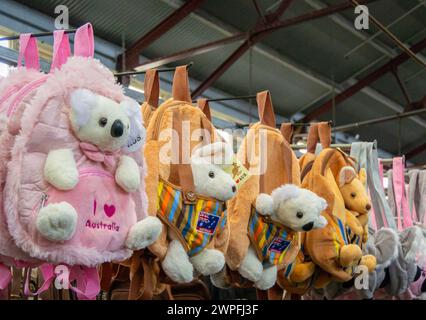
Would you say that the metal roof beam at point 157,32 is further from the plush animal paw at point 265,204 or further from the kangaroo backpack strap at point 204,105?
the plush animal paw at point 265,204

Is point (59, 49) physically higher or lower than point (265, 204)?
higher

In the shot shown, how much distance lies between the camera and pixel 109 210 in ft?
5.02

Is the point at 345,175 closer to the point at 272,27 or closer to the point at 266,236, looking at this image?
the point at 266,236

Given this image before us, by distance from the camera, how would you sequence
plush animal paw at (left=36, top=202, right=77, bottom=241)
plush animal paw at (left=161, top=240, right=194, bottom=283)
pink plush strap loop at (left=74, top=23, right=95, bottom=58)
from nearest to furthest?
plush animal paw at (left=36, top=202, right=77, bottom=241), pink plush strap loop at (left=74, top=23, right=95, bottom=58), plush animal paw at (left=161, top=240, right=194, bottom=283)

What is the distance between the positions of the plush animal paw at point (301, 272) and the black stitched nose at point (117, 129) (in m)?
1.04

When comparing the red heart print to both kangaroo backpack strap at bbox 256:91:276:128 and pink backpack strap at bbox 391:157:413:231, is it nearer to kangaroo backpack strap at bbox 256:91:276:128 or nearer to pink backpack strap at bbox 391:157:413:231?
kangaroo backpack strap at bbox 256:91:276:128

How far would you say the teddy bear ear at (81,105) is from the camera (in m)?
1.50

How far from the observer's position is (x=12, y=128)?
150cm

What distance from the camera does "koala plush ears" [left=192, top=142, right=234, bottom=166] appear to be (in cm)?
188

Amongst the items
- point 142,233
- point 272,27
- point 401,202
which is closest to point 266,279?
point 142,233

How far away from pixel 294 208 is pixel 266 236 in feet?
0.42

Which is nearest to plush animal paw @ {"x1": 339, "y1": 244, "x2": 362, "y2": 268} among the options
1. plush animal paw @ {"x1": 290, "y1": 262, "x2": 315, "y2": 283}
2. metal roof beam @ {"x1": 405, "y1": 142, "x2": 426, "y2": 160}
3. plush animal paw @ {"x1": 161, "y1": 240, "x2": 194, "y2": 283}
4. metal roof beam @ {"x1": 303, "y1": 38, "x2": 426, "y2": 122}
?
plush animal paw @ {"x1": 290, "y1": 262, "x2": 315, "y2": 283}

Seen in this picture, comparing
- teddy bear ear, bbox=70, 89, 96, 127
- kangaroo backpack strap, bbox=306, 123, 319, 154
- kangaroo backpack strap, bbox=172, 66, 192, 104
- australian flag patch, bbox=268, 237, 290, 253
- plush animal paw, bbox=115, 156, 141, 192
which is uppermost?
kangaroo backpack strap, bbox=306, 123, 319, 154

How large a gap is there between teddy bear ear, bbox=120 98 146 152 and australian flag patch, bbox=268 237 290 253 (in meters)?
0.69
